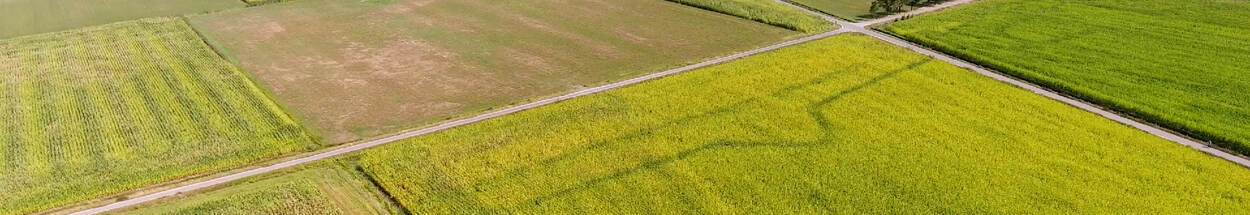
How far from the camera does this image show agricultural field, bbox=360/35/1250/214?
92.2ft

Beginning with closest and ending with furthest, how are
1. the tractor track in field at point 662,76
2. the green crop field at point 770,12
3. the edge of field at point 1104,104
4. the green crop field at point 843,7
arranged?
the tractor track in field at point 662,76 → the edge of field at point 1104,104 → the green crop field at point 770,12 → the green crop field at point 843,7

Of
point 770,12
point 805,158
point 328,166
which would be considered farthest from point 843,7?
point 328,166

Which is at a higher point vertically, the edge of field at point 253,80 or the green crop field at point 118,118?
the edge of field at point 253,80

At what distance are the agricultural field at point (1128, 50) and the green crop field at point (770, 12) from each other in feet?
20.0

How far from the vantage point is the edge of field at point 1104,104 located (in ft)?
110

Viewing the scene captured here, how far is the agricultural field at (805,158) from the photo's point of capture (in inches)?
1106

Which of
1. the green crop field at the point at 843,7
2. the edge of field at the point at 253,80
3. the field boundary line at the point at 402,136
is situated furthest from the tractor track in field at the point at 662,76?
the green crop field at the point at 843,7

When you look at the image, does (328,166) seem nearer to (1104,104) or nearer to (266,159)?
(266,159)

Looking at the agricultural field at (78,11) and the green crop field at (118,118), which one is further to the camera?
the agricultural field at (78,11)

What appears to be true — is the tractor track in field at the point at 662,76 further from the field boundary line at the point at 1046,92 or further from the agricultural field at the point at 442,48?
the agricultural field at the point at 442,48

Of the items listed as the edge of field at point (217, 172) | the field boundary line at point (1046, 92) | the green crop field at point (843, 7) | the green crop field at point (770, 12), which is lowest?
the edge of field at point (217, 172)

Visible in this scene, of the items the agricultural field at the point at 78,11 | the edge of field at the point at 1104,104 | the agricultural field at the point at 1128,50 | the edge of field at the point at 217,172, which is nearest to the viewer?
the edge of field at the point at 217,172

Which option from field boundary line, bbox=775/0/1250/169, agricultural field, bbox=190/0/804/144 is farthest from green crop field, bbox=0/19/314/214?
field boundary line, bbox=775/0/1250/169

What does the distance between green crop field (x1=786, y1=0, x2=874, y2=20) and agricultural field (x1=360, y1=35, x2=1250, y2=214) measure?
18.0m
